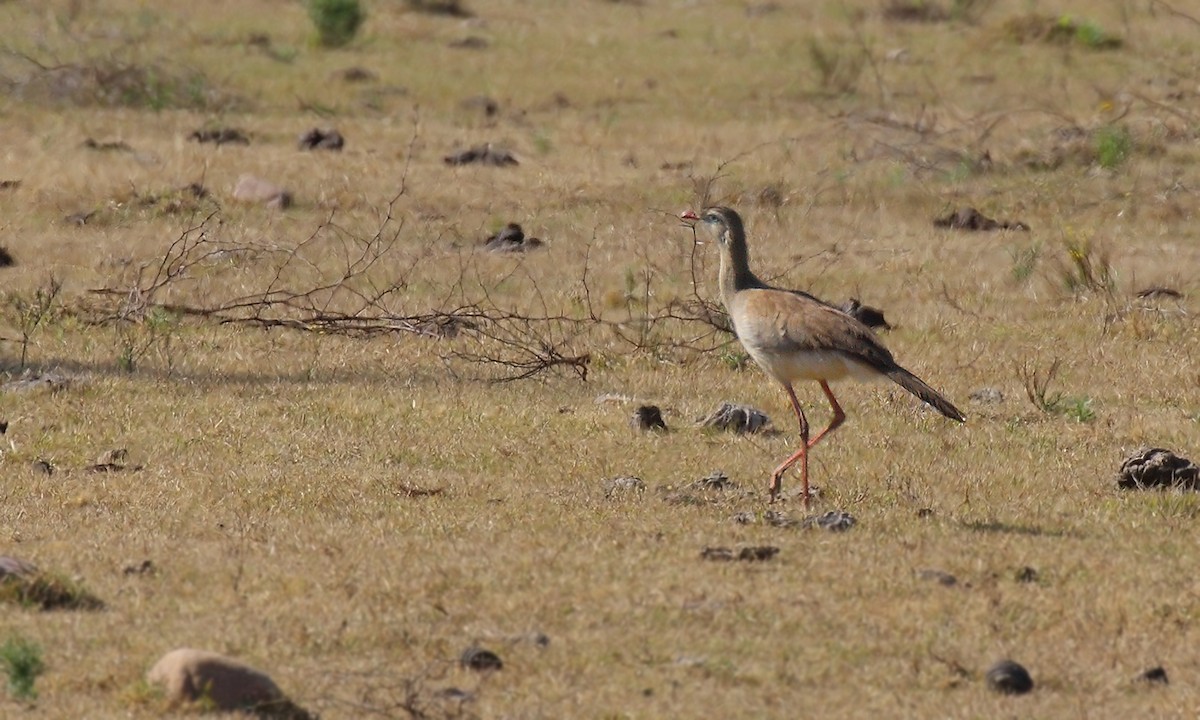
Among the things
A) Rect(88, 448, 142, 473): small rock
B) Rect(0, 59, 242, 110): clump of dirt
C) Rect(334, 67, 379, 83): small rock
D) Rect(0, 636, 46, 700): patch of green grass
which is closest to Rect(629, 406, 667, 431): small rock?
Rect(88, 448, 142, 473): small rock

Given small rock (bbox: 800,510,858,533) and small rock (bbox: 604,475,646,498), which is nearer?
small rock (bbox: 800,510,858,533)

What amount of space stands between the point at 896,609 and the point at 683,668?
93cm

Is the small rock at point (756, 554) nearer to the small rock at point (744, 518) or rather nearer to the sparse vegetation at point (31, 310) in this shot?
the small rock at point (744, 518)

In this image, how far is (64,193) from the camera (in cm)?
1477

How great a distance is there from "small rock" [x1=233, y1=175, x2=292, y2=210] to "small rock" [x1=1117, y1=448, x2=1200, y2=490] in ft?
26.8

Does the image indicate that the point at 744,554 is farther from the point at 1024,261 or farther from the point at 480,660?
the point at 1024,261

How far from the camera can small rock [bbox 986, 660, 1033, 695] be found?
589 cm

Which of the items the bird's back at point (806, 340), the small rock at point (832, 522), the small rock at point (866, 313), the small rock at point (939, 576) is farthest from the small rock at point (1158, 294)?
the small rock at point (939, 576)

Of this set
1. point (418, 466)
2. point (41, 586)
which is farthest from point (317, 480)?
point (41, 586)

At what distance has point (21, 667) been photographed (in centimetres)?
551

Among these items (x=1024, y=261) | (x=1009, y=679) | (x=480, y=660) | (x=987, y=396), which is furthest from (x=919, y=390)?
(x=1024, y=261)

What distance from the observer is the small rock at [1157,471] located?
326 inches

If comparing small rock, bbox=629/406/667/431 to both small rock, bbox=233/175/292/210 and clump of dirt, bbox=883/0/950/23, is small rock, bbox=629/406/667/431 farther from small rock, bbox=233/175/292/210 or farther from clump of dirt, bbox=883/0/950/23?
clump of dirt, bbox=883/0/950/23

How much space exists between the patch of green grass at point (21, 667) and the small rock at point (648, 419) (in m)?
4.18
